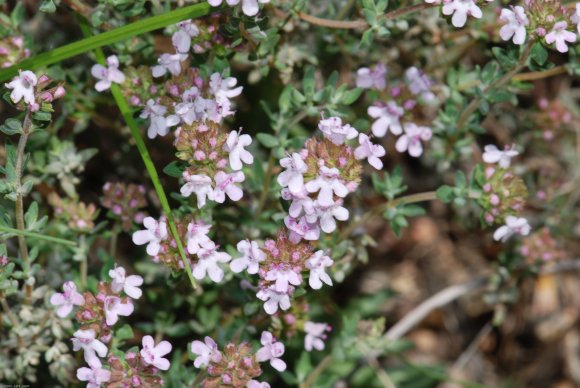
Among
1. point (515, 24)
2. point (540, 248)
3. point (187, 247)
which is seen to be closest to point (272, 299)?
point (187, 247)

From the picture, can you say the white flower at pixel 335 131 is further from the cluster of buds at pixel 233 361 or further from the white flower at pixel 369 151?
the cluster of buds at pixel 233 361

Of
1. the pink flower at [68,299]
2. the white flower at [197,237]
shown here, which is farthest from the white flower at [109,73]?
the pink flower at [68,299]

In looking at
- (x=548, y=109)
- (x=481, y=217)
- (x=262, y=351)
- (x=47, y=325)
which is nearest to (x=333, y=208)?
(x=262, y=351)

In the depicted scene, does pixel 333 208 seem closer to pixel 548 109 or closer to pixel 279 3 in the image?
pixel 279 3

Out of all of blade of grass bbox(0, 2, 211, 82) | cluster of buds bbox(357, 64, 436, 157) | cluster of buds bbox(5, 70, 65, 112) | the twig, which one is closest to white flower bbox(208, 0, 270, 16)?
blade of grass bbox(0, 2, 211, 82)

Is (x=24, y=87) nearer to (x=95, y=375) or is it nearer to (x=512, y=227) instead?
(x=95, y=375)

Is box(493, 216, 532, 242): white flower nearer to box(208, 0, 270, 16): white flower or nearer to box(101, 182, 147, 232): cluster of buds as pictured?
box(208, 0, 270, 16): white flower
